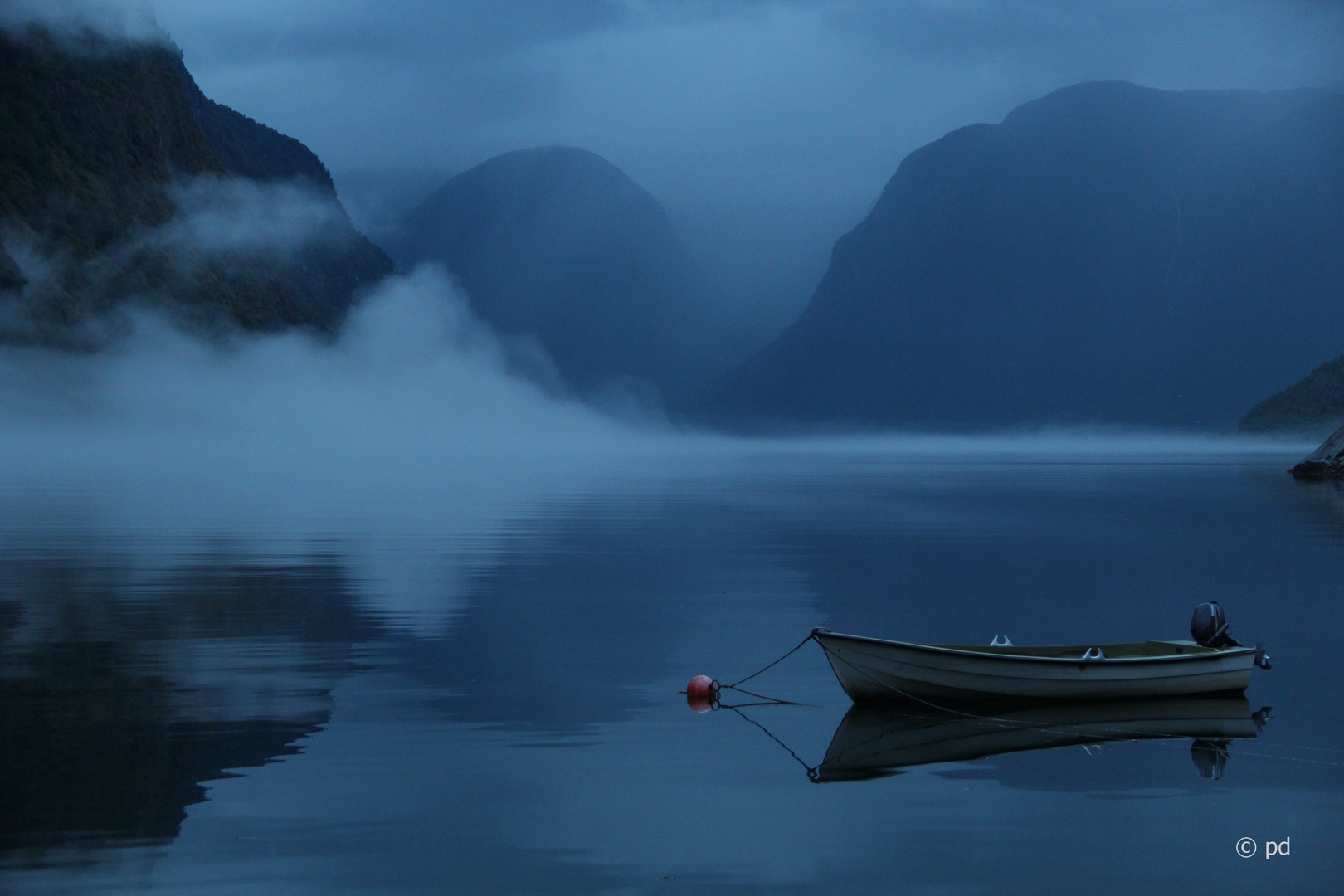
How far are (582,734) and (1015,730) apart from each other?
682 cm

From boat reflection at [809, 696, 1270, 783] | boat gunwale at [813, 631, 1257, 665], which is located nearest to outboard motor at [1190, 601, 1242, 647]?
boat reflection at [809, 696, 1270, 783]

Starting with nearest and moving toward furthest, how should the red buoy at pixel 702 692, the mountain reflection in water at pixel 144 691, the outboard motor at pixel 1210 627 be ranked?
the mountain reflection in water at pixel 144 691, the red buoy at pixel 702 692, the outboard motor at pixel 1210 627

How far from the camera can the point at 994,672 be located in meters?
23.1

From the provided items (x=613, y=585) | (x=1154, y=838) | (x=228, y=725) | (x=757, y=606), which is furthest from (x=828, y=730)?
(x=613, y=585)

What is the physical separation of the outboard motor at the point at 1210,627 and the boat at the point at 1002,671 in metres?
0.98

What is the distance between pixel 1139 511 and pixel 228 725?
66.9 m

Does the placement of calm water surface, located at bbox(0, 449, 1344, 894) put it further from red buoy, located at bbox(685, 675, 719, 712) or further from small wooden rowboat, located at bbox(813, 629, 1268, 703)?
small wooden rowboat, located at bbox(813, 629, 1268, 703)

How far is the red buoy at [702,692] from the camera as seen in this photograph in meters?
24.3

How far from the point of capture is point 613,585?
42219 mm

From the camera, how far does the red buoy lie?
24312mm

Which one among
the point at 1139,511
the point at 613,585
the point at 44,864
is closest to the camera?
the point at 44,864

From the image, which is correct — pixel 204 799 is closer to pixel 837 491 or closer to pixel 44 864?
Result: pixel 44 864

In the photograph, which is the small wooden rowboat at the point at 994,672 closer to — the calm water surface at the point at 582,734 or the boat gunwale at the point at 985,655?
the boat gunwale at the point at 985,655

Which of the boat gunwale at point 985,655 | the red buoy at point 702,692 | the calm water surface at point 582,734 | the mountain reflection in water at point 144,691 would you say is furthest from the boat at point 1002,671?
the mountain reflection in water at point 144,691
